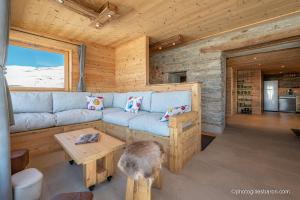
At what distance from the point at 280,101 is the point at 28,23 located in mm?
11010

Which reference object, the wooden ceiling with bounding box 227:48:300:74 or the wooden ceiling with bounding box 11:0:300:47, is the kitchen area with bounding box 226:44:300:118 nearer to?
the wooden ceiling with bounding box 227:48:300:74

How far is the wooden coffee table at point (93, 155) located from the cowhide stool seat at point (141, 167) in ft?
1.11

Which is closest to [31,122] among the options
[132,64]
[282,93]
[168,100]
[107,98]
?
[107,98]

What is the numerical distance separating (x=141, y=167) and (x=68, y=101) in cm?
281

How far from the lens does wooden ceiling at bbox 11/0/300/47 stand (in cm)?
235

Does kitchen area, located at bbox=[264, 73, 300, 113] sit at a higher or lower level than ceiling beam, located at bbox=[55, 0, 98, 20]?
lower

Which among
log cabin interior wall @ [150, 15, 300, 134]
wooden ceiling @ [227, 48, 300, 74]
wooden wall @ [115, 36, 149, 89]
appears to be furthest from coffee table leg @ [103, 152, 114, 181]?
wooden ceiling @ [227, 48, 300, 74]

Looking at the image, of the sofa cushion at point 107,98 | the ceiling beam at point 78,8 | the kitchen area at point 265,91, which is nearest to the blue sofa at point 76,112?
the sofa cushion at point 107,98

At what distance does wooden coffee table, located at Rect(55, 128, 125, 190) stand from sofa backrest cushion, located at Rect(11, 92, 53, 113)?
1532 mm

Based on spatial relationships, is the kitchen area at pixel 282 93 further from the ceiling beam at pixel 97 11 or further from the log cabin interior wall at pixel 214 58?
the ceiling beam at pixel 97 11

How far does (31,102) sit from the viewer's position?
2779 mm

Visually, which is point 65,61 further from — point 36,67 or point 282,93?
point 282,93

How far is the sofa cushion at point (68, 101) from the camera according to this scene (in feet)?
10.1

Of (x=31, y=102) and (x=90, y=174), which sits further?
(x=31, y=102)
